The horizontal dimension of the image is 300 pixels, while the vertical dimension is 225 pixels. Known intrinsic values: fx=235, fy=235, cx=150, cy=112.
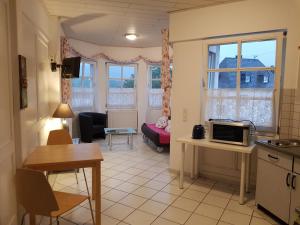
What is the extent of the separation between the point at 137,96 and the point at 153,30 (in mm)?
2604

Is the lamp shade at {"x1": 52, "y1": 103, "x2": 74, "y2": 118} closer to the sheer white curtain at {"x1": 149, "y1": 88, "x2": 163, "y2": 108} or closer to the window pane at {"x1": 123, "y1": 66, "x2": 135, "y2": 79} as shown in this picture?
the window pane at {"x1": 123, "y1": 66, "x2": 135, "y2": 79}

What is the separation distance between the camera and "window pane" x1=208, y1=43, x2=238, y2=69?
134 inches

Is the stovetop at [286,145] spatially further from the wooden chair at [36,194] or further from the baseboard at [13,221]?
the baseboard at [13,221]

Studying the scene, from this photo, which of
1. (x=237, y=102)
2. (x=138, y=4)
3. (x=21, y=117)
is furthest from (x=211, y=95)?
(x=21, y=117)

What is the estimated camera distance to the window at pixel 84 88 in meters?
6.32

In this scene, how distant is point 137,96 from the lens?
7.28 m

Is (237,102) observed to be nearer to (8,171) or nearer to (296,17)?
(296,17)

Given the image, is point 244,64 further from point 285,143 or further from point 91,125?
point 91,125

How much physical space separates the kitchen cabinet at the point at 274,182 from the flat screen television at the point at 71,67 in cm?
288

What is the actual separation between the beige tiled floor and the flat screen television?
164 centimetres

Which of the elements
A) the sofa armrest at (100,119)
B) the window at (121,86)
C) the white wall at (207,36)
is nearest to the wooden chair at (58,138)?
the white wall at (207,36)

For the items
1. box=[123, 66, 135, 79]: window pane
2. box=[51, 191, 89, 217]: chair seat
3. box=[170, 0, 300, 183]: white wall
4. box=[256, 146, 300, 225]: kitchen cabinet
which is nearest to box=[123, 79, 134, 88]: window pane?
box=[123, 66, 135, 79]: window pane

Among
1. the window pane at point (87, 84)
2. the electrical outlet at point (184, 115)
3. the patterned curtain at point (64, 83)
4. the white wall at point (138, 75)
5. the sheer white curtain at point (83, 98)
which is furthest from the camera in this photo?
the white wall at point (138, 75)

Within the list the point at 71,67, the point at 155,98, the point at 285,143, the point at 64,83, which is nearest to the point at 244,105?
the point at 285,143
